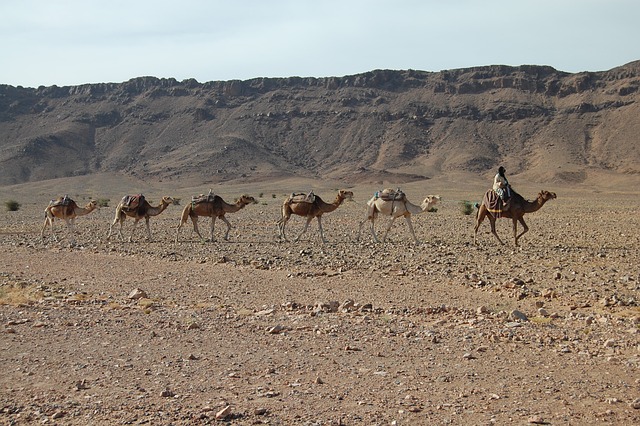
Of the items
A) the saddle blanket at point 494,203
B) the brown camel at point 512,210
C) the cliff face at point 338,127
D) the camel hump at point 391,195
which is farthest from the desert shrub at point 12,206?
the cliff face at point 338,127

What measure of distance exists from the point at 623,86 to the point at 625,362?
→ 10499 cm

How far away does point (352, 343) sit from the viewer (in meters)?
8.28

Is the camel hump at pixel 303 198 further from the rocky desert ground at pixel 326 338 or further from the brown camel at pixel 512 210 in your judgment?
the brown camel at pixel 512 210

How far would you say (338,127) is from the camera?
358 feet

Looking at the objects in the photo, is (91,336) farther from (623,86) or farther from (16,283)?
(623,86)

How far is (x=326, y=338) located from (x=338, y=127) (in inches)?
4003

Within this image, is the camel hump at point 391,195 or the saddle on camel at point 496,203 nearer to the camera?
the saddle on camel at point 496,203

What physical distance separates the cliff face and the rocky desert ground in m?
72.9

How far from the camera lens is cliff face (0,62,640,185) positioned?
9456 cm

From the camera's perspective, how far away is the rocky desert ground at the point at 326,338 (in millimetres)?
6203

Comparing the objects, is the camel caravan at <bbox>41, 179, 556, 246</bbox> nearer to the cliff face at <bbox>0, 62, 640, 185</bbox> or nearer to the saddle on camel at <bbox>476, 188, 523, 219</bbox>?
the saddle on camel at <bbox>476, 188, 523, 219</bbox>

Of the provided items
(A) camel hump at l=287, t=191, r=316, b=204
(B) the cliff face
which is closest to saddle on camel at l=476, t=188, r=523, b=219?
(A) camel hump at l=287, t=191, r=316, b=204

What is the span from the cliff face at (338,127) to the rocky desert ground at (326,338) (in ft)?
239

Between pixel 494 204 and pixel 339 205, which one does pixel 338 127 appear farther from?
pixel 494 204
